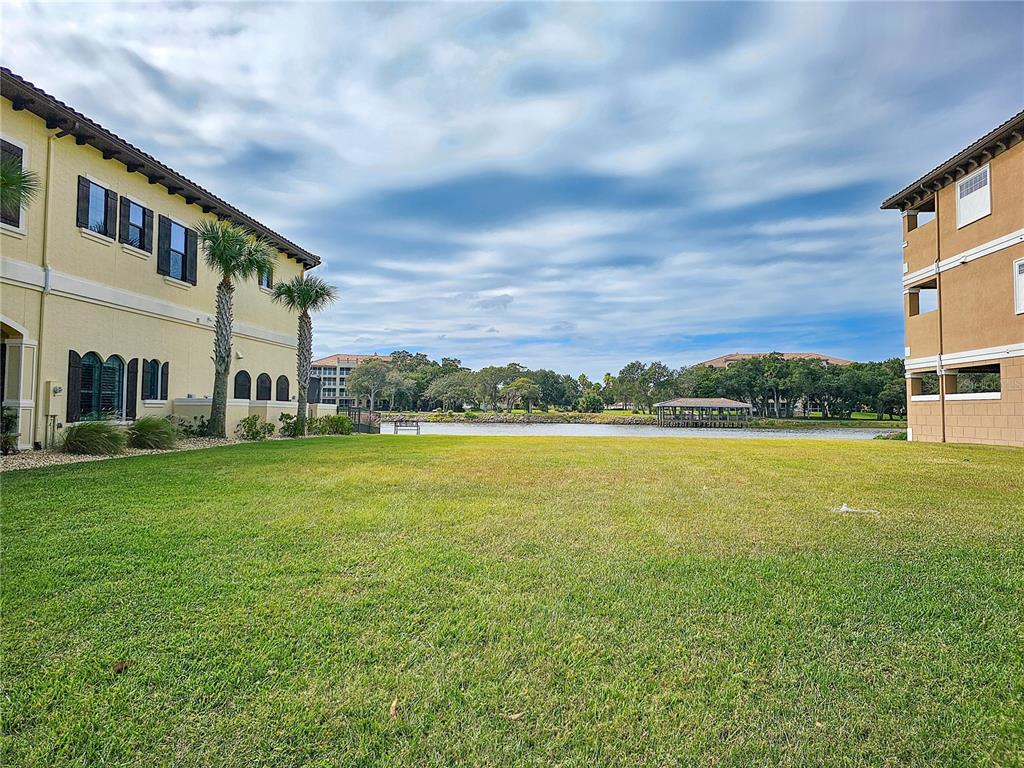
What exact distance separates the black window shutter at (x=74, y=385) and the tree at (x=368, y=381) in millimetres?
66357

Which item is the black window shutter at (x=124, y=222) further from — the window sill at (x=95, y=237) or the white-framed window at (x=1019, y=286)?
the white-framed window at (x=1019, y=286)

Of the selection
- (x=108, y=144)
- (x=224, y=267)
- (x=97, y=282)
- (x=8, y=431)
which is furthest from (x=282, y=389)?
(x=8, y=431)

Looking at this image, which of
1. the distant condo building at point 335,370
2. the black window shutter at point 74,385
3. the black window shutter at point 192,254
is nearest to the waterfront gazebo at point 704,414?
the black window shutter at point 192,254

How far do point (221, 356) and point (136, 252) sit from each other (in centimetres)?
358

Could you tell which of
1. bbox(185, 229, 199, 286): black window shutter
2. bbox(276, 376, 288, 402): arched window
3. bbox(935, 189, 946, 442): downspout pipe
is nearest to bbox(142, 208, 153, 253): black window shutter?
bbox(185, 229, 199, 286): black window shutter

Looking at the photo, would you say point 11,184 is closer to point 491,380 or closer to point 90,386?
point 90,386

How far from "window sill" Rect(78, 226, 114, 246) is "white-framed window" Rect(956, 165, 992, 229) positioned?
25.0 metres

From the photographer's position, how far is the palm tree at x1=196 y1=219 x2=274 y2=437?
16078 mm

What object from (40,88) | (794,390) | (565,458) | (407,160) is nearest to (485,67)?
(407,160)

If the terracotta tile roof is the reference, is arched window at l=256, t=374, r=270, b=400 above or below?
below

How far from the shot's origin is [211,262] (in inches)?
650

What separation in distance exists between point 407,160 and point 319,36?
325 inches

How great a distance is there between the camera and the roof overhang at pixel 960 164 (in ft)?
50.3

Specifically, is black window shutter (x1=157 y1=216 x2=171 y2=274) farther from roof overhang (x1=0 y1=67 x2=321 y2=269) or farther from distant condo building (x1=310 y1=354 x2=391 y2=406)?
distant condo building (x1=310 y1=354 x2=391 y2=406)
